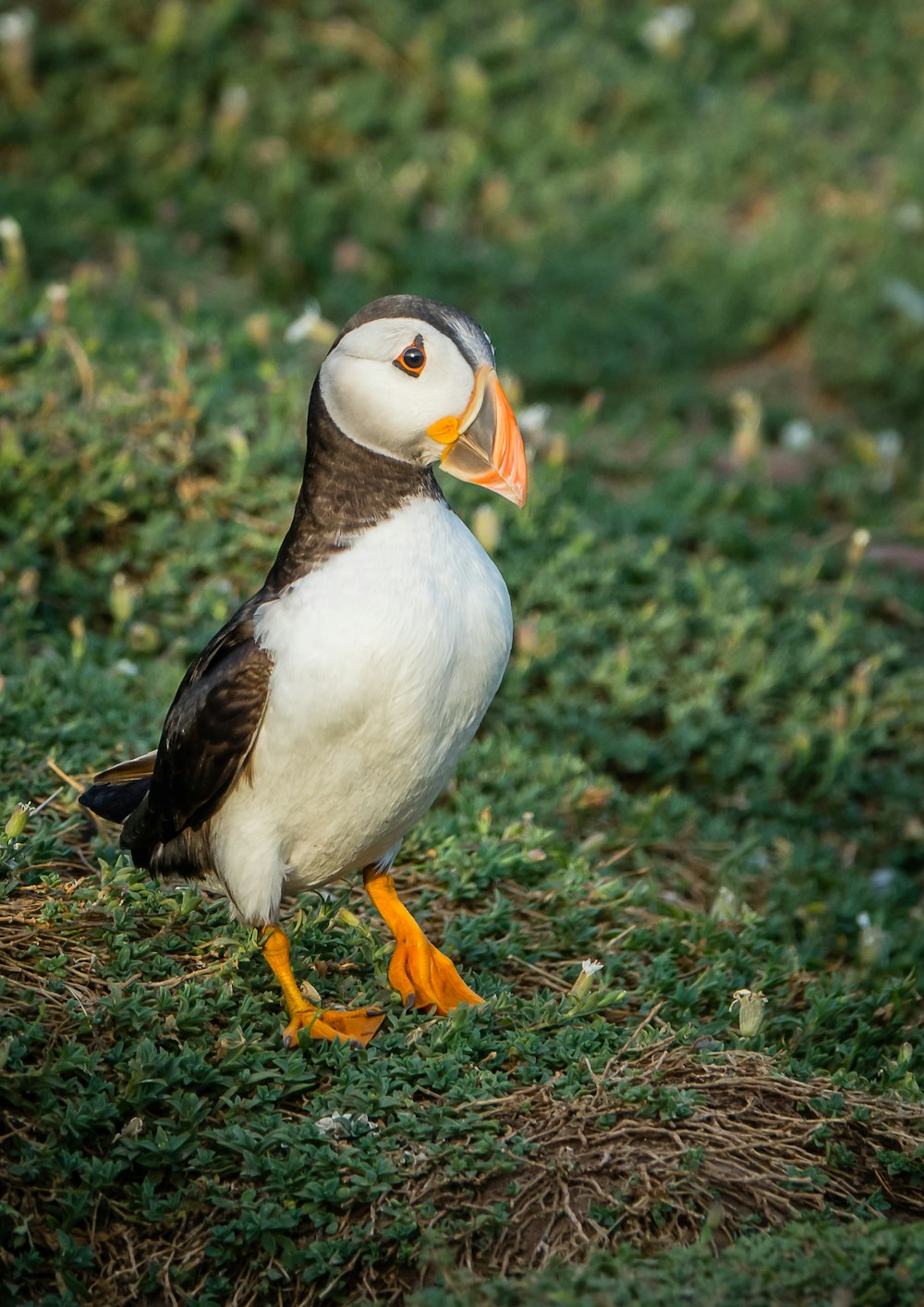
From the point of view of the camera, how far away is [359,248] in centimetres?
801

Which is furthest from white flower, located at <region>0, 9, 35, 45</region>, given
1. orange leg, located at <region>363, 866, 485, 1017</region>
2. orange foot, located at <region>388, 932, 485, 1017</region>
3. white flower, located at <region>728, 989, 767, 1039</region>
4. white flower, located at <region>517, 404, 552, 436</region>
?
white flower, located at <region>728, 989, 767, 1039</region>

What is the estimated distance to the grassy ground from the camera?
117 inches

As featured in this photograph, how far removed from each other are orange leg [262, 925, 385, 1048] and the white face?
1.17m

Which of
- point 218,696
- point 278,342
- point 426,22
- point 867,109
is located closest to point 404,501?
point 218,696

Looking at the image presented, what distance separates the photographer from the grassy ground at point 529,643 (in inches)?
117

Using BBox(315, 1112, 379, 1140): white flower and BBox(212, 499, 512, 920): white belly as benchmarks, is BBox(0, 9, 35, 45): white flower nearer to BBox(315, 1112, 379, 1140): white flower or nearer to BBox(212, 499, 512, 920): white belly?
BBox(212, 499, 512, 920): white belly

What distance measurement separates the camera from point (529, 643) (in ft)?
17.3

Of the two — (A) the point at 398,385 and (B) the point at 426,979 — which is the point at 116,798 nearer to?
(B) the point at 426,979

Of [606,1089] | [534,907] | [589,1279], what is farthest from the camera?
[534,907]

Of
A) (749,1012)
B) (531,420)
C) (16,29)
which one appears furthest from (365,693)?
(16,29)

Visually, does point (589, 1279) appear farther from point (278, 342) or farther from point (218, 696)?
point (278, 342)

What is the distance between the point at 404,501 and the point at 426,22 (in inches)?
263

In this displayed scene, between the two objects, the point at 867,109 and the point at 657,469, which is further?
the point at 867,109

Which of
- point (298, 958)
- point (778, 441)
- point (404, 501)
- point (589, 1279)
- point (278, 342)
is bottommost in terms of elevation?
point (778, 441)
